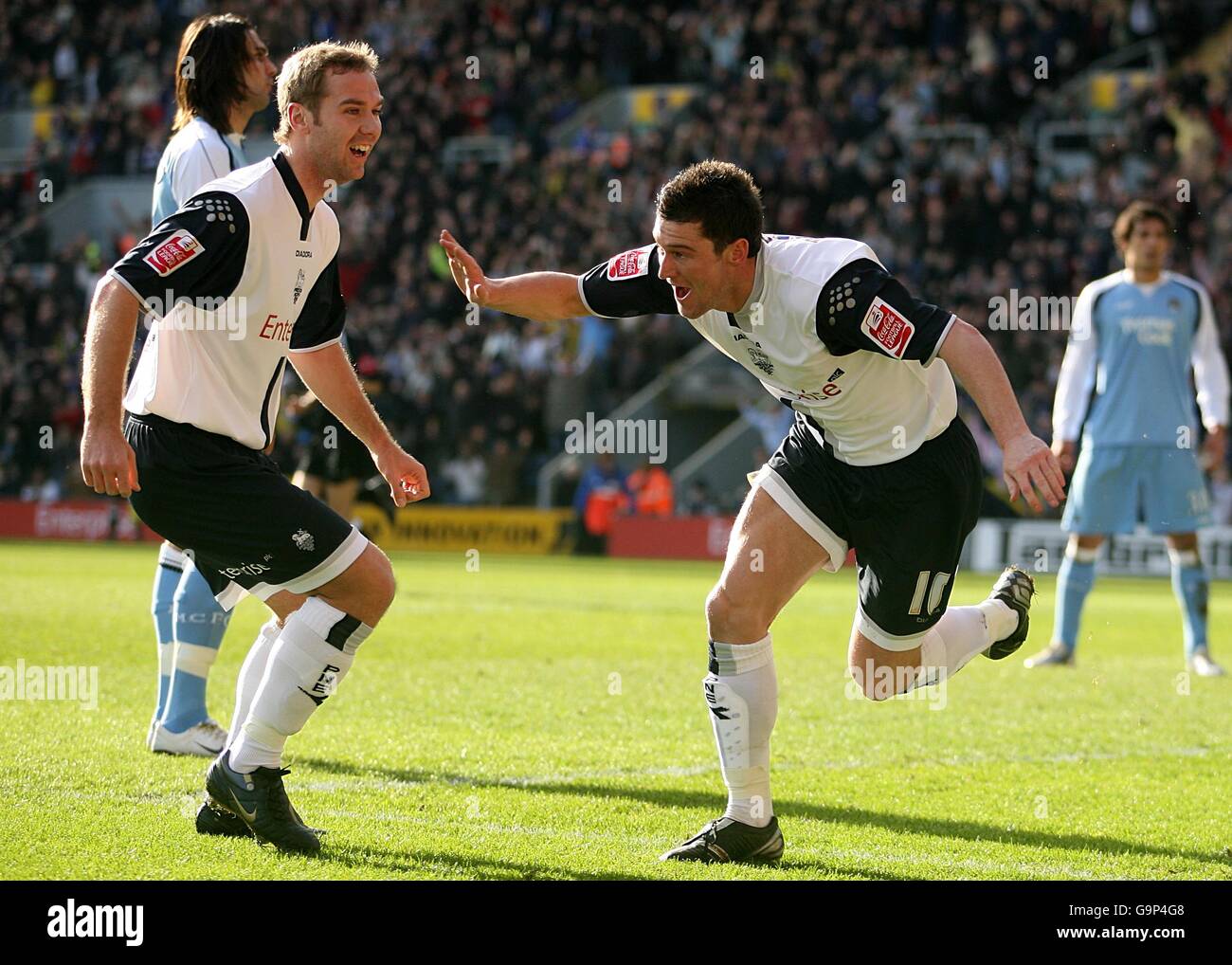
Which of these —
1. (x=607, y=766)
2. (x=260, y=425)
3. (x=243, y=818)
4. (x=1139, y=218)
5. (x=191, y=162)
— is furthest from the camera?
(x=1139, y=218)

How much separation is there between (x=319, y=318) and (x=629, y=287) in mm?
Answer: 1056

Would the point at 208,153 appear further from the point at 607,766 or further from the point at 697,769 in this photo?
the point at 697,769

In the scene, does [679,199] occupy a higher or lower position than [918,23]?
lower

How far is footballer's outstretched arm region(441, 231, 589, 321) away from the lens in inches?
214

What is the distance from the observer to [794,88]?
1052 inches

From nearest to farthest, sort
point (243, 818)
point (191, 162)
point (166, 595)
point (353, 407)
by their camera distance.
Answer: point (243, 818) < point (353, 407) < point (191, 162) < point (166, 595)

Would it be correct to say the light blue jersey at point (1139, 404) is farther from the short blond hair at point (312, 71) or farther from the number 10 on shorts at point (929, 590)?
the short blond hair at point (312, 71)

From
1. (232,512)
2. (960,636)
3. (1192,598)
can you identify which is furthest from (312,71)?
(1192,598)

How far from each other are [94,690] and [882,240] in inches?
705

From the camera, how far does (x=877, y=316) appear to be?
15.4 feet

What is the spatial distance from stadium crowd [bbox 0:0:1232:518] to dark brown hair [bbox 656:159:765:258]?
54.2ft

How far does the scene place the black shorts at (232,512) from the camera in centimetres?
485
